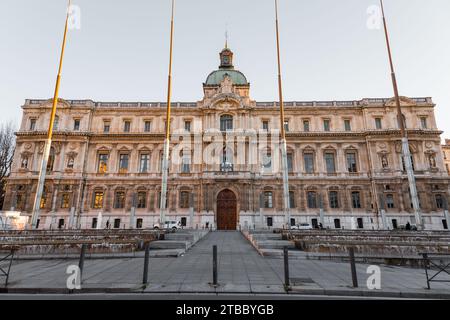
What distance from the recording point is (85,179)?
34812 mm

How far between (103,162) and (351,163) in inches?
1445

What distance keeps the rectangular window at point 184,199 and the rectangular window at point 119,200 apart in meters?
8.34

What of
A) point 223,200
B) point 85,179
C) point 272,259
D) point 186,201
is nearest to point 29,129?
point 85,179

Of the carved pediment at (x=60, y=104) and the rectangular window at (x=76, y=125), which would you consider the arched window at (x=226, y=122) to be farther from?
the carved pediment at (x=60, y=104)

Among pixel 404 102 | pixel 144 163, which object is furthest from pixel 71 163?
pixel 404 102

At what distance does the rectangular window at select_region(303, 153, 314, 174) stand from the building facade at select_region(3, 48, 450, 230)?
0.67 ft

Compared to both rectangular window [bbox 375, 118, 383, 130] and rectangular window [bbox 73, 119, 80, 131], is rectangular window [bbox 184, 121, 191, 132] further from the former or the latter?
rectangular window [bbox 375, 118, 383, 130]

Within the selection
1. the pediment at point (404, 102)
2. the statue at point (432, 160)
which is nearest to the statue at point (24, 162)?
the pediment at point (404, 102)

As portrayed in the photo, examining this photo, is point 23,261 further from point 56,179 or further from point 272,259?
point 56,179

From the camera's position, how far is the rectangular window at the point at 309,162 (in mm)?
35688

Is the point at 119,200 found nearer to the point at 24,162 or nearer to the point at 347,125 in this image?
the point at 24,162

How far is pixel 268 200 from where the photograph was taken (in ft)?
112

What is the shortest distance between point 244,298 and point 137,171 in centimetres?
3281
